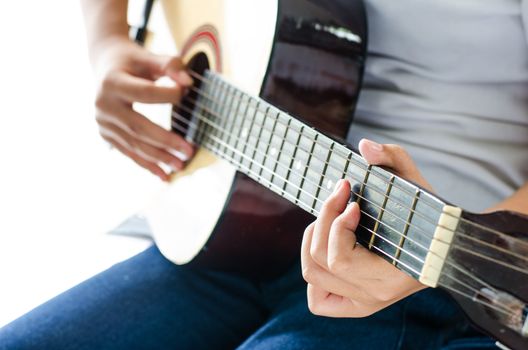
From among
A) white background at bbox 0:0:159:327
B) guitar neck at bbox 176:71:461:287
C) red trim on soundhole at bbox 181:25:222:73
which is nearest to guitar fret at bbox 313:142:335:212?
guitar neck at bbox 176:71:461:287

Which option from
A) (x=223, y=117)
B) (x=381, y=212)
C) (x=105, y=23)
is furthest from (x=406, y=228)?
(x=105, y=23)

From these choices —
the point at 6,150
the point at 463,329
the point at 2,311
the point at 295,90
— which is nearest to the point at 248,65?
the point at 295,90

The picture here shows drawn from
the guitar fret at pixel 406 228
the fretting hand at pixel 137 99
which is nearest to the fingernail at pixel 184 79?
the fretting hand at pixel 137 99

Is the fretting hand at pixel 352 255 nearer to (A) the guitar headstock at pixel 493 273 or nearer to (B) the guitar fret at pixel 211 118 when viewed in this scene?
(A) the guitar headstock at pixel 493 273

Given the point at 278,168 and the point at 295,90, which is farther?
the point at 295,90

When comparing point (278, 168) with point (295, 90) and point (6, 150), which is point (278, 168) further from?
point (6, 150)

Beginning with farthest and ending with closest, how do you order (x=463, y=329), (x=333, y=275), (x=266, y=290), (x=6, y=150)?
(x=6, y=150)
(x=266, y=290)
(x=463, y=329)
(x=333, y=275)

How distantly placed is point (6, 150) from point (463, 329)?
97 centimetres

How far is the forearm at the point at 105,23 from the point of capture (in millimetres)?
1006

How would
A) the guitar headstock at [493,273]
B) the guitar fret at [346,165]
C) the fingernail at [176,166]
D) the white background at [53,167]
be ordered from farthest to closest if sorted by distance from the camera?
the white background at [53,167] < the fingernail at [176,166] < the guitar fret at [346,165] < the guitar headstock at [493,273]

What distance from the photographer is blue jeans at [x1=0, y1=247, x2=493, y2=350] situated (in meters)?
0.72

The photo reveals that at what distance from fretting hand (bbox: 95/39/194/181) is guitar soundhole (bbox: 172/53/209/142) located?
15 millimetres

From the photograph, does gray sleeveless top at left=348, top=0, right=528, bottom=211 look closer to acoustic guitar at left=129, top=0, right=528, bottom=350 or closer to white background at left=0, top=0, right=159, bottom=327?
acoustic guitar at left=129, top=0, right=528, bottom=350

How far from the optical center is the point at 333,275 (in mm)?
594
